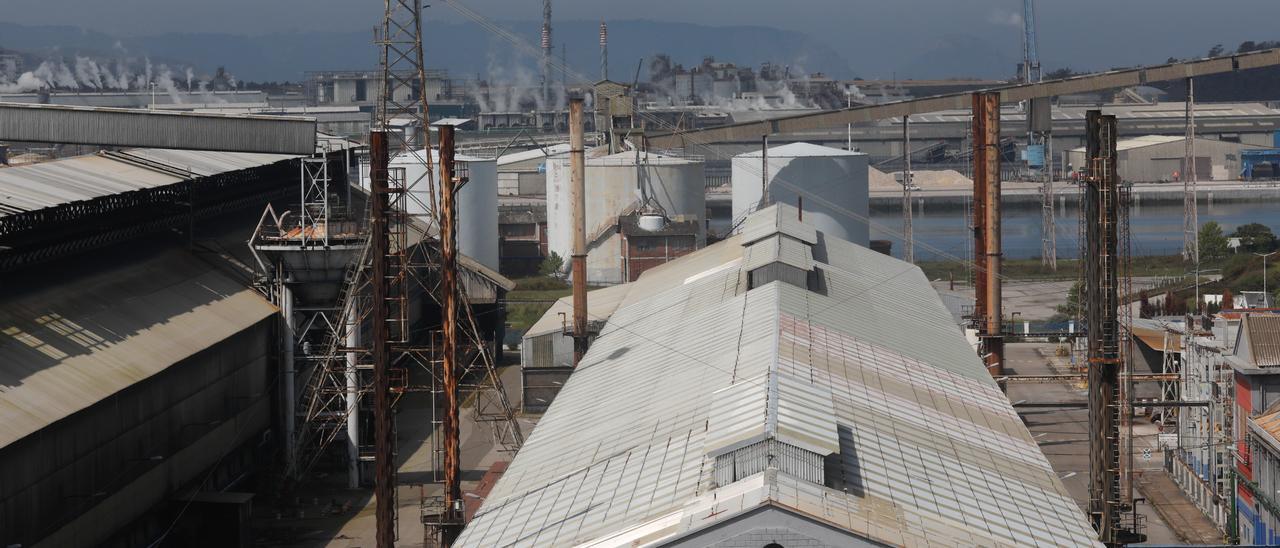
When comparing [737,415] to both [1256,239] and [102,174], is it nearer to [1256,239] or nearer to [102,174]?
[102,174]

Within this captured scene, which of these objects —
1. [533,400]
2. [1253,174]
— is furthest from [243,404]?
[1253,174]

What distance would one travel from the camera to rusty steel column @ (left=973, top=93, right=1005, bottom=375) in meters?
47.8

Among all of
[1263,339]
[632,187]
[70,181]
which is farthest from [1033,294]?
[70,181]

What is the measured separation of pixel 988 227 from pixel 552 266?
40.4 m

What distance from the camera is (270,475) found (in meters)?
38.8

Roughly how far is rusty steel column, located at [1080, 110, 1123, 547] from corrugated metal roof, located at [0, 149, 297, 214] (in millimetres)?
20657

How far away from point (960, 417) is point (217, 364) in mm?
17168

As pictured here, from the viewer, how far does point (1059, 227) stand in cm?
12812

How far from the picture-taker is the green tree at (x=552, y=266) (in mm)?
85812

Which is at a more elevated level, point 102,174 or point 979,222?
point 102,174

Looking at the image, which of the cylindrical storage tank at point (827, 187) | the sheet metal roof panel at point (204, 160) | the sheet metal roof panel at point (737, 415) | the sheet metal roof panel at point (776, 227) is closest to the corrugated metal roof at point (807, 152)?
the cylindrical storage tank at point (827, 187)

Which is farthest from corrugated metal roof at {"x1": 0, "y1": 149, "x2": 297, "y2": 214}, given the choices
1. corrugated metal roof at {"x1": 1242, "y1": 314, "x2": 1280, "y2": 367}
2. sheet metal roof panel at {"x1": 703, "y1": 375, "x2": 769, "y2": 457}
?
corrugated metal roof at {"x1": 1242, "y1": 314, "x2": 1280, "y2": 367}

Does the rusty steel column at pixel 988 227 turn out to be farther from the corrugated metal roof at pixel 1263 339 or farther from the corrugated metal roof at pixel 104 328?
the corrugated metal roof at pixel 104 328

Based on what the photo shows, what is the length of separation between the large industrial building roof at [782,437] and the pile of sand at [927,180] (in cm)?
12131
